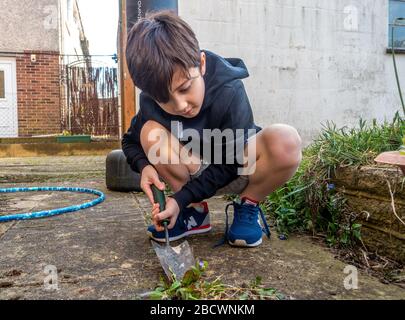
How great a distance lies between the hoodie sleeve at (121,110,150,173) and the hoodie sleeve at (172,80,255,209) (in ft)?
0.83

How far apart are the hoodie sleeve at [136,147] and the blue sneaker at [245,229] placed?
1.36 feet

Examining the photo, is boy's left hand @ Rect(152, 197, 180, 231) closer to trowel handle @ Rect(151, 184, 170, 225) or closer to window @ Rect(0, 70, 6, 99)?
trowel handle @ Rect(151, 184, 170, 225)

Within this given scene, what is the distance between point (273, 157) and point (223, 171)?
7.4 inches

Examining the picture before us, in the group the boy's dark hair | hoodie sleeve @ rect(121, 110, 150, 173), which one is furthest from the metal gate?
the boy's dark hair

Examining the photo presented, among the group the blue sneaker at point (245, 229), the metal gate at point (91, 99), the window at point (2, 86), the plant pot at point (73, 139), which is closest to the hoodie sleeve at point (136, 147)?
the blue sneaker at point (245, 229)

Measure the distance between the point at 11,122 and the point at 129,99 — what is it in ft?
16.0

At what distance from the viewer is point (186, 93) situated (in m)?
1.33

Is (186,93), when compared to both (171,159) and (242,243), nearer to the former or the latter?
(171,159)

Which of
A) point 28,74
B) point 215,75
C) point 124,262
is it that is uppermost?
point 28,74

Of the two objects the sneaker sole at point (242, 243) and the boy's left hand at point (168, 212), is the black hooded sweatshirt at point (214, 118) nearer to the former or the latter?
the boy's left hand at point (168, 212)

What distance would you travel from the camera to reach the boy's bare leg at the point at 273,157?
1433 mm

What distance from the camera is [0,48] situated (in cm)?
776

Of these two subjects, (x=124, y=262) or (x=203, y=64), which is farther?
(x=203, y=64)

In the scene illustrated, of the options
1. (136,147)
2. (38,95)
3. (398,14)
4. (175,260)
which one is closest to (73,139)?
(38,95)
